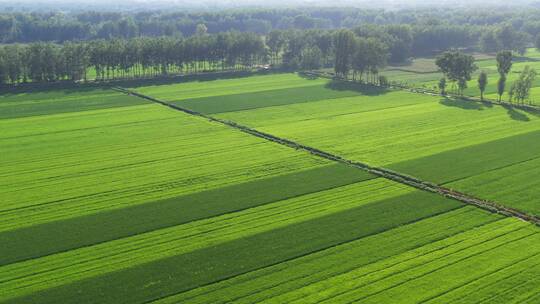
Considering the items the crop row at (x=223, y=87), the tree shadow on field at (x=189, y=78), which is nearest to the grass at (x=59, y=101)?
the crop row at (x=223, y=87)

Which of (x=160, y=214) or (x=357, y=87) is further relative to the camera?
(x=357, y=87)

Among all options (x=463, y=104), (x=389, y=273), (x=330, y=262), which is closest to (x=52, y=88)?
(x=463, y=104)

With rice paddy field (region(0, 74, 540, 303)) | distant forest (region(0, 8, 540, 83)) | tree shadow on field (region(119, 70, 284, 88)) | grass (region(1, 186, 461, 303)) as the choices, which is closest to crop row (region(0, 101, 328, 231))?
rice paddy field (region(0, 74, 540, 303))

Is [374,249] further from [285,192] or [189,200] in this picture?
[189,200]

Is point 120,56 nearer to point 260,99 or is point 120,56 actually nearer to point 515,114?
point 260,99

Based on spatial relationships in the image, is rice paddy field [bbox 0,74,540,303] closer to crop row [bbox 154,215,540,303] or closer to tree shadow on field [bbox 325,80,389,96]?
crop row [bbox 154,215,540,303]

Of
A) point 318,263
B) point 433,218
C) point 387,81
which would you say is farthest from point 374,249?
point 387,81
